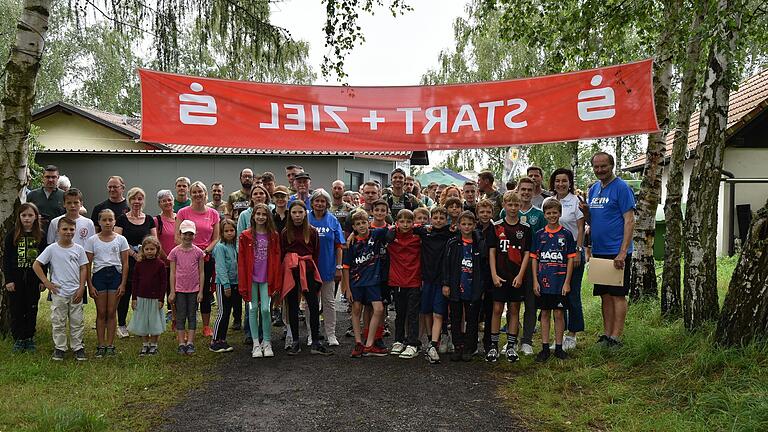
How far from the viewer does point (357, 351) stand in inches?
246

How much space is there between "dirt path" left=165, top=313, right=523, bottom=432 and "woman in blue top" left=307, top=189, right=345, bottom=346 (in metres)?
0.58

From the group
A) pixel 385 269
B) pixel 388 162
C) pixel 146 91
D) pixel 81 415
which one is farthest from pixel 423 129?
pixel 388 162

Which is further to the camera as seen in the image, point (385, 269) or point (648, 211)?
point (648, 211)

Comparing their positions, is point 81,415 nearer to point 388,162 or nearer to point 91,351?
point 91,351

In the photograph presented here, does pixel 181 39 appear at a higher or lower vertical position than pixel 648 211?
higher

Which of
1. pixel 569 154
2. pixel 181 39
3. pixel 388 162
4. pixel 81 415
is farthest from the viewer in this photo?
pixel 569 154

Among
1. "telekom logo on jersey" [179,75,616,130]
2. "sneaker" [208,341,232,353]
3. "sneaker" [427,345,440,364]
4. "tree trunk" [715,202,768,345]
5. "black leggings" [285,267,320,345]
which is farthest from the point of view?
"sneaker" [208,341,232,353]

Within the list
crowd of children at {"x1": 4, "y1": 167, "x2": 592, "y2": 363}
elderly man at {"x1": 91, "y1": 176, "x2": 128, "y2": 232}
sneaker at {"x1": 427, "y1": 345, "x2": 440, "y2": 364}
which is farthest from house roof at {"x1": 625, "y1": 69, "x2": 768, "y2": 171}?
elderly man at {"x1": 91, "y1": 176, "x2": 128, "y2": 232}

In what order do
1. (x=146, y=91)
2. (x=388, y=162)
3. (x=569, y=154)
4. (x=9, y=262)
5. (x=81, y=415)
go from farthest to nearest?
(x=569, y=154), (x=388, y=162), (x=9, y=262), (x=146, y=91), (x=81, y=415)

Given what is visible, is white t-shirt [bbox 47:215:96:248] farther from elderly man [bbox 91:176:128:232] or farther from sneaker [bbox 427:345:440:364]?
sneaker [bbox 427:345:440:364]

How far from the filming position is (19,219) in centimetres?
624

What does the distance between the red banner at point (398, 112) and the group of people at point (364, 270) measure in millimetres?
556

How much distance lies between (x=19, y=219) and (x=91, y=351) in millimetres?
1597

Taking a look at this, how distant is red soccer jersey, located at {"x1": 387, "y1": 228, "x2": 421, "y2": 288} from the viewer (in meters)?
6.30
